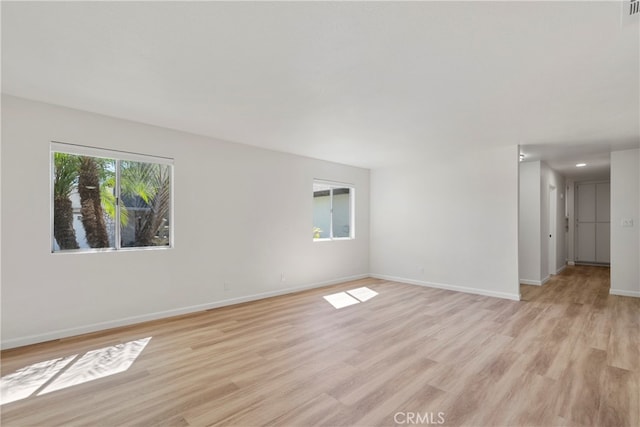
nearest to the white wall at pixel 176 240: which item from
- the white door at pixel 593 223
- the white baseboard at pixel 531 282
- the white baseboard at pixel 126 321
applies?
the white baseboard at pixel 126 321

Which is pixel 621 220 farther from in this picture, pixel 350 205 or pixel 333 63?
pixel 333 63

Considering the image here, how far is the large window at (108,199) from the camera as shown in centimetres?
334

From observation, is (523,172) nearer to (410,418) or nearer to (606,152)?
(606,152)

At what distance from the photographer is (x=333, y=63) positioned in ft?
7.63

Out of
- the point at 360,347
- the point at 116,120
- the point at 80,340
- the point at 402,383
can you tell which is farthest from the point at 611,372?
the point at 116,120

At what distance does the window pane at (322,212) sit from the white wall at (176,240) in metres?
0.31

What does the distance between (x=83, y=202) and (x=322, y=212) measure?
3944 millimetres

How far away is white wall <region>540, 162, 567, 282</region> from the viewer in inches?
244

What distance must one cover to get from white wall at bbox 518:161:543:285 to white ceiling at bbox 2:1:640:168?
2197 mm

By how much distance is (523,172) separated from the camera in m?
6.27

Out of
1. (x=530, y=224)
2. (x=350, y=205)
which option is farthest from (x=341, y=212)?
(x=530, y=224)

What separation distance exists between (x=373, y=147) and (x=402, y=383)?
3519mm

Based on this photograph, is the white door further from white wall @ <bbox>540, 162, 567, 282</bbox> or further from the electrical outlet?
the electrical outlet

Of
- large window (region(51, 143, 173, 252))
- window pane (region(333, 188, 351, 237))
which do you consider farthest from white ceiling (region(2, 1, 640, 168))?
window pane (region(333, 188, 351, 237))
